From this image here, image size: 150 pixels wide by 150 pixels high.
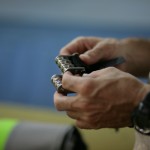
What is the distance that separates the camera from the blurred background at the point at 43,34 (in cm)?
157

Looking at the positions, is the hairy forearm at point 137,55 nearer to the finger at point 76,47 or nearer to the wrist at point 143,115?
the finger at point 76,47

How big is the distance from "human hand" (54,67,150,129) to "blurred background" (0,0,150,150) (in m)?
0.82

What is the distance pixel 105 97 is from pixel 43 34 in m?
1.06

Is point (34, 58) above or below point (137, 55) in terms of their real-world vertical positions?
below

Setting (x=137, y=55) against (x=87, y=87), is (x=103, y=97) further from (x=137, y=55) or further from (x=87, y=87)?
(x=137, y=55)

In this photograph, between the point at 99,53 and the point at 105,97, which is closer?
the point at 105,97

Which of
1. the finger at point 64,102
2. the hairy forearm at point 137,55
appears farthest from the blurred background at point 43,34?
the finger at point 64,102

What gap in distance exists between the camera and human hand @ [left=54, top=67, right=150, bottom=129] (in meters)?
0.66

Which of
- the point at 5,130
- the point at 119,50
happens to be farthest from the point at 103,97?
the point at 5,130

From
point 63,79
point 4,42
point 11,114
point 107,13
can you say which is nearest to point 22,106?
point 11,114

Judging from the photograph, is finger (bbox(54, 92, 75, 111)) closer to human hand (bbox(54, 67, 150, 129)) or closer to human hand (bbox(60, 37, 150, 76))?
human hand (bbox(54, 67, 150, 129))

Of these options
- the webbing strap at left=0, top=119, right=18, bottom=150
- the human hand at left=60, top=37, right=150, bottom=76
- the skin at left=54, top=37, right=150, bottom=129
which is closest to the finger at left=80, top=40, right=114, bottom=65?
the human hand at left=60, top=37, right=150, bottom=76

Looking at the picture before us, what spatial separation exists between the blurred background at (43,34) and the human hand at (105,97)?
32.1 inches

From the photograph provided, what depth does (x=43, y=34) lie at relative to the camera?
167 centimetres
